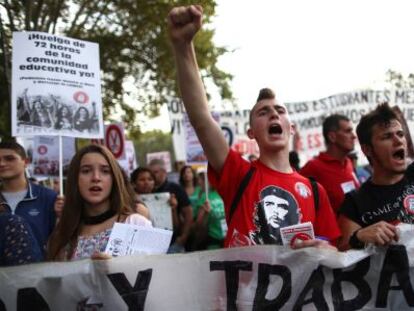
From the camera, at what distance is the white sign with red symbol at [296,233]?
2414mm

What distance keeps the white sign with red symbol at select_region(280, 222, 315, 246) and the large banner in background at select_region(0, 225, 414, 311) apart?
0.16ft

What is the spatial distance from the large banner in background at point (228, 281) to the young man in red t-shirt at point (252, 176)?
0.56 ft

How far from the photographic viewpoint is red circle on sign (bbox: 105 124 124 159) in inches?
351

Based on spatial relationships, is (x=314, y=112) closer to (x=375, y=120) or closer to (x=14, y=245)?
(x=375, y=120)

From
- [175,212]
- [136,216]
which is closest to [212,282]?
[136,216]

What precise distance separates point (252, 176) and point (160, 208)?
389 cm

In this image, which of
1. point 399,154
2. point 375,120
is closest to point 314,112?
point 375,120

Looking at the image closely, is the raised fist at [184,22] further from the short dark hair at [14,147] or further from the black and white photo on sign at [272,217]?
the short dark hair at [14,147]

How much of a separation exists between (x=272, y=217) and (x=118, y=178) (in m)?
0.90

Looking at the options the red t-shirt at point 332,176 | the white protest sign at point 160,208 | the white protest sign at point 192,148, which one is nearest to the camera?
the red t-shirt at point 332,176

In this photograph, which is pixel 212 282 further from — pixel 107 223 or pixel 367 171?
pixel 367 171

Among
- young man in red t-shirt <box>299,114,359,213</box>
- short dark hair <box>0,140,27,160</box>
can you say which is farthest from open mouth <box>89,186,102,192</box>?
young man in red t-shirt <box>299,114,359,213</box>

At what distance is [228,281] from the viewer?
2.51 meters

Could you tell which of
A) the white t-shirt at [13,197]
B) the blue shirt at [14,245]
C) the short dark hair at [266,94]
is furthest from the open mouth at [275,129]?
the white t-shirt at [13,197]
